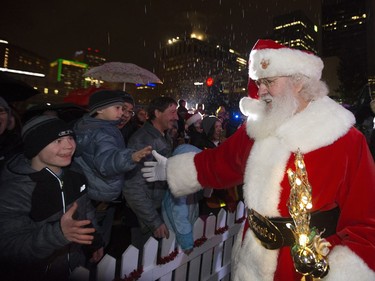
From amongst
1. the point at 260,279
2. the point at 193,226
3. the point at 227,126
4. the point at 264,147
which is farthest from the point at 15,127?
the point at 227,126

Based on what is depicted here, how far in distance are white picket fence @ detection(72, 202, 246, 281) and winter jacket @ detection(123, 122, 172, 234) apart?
1.04 ft

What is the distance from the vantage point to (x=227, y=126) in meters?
8.85

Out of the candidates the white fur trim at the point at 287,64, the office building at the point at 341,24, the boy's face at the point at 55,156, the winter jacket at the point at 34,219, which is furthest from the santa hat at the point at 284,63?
the office building at the point at 341,24

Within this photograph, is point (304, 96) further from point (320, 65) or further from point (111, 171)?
point (111, 171)

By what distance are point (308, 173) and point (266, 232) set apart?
1.65 feet

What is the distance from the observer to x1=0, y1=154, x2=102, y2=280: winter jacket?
1.76 metres

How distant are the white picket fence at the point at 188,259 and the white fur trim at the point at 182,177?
0.57 meters

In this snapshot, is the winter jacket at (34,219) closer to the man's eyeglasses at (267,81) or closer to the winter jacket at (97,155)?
the winter jacket at (97,155)

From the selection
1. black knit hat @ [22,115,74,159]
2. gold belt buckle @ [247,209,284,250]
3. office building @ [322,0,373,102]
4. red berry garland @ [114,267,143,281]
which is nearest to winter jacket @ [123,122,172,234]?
red berry garland @ [114,267,143,281]

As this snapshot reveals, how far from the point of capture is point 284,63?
7.13 feet

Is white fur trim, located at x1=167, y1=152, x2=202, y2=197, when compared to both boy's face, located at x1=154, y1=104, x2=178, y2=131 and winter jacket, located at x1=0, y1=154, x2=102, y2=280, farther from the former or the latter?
boy's face, located at x1=154, y1=104, x2=178, y2=131

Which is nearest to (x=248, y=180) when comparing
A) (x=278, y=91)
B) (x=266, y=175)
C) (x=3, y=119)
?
(x=266, y=175)

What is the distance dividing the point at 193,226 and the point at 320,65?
6.68 feet

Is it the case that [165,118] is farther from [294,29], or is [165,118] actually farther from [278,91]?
[294,29]
